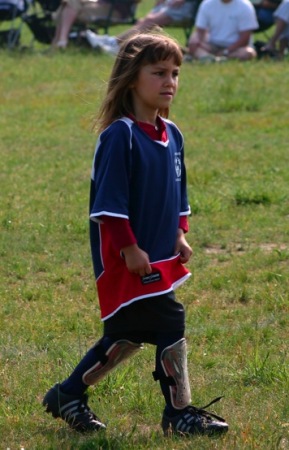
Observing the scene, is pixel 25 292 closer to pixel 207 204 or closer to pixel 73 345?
pixel 73 345

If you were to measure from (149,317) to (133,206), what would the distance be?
434 millimetres

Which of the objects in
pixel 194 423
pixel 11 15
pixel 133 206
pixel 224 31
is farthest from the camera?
pixel 11 15

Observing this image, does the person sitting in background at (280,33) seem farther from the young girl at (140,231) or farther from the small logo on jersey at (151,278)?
the small logo on jersey at (151,278)

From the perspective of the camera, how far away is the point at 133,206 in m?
4.37

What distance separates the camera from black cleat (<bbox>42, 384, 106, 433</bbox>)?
458 centimetres

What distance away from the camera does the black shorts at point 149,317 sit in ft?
14.3

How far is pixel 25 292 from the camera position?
21.9ft

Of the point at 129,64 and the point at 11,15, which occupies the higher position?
the point at 129,64

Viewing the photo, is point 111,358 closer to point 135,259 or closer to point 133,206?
point 135,259

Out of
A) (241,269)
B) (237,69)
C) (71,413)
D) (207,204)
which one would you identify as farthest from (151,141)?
(237,69)

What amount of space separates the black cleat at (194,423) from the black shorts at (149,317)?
348 mm

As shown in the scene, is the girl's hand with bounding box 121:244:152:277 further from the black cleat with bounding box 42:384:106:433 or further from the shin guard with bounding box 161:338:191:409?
the black cleat with bounding box 42:384:106:433

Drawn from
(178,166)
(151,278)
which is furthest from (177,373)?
(178,166)

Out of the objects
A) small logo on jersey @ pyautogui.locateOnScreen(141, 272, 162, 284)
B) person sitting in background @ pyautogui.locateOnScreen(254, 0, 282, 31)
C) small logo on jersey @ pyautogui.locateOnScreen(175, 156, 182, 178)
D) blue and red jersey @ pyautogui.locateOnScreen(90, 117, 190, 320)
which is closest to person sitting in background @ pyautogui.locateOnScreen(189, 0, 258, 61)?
person sitting in background @ pyautogui.locateOnScreen(254, 0, 282, 31)
